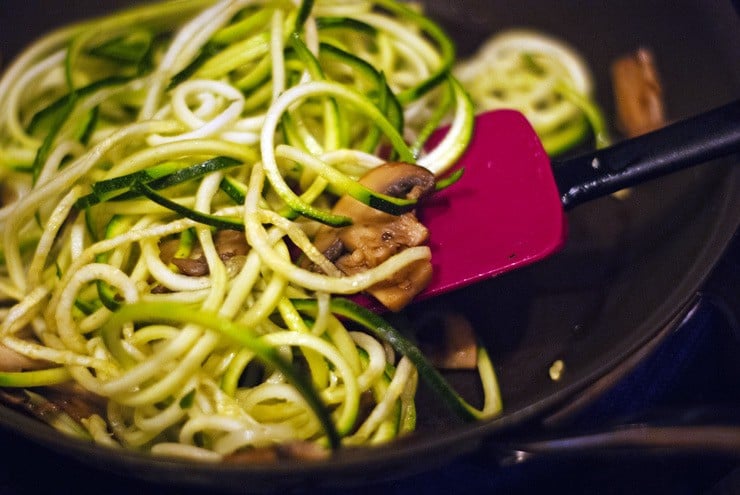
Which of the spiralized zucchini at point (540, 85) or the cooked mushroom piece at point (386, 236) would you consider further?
the spiralized zucchini at point (540, 85)

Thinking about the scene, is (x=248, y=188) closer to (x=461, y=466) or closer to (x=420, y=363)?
(x=420, y=363)

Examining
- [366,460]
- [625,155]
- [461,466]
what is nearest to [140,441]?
[366,460]

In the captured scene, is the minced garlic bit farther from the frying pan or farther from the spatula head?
the spatula head

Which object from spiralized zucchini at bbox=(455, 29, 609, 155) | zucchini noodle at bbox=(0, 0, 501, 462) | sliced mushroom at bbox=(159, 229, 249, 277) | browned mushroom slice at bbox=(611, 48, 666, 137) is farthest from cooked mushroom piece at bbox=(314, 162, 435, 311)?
browned mushroom slice at bbox=(611, 48, 666, 137)

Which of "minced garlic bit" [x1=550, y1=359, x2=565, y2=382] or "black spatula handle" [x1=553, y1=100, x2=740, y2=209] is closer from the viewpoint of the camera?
Result: "black spatula handle" [x1=553, y1=100, x2=740, y2=209]

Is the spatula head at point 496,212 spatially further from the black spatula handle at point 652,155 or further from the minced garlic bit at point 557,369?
the minced garlic bit at point 557,369

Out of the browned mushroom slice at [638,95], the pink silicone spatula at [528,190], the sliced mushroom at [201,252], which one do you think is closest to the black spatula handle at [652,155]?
the pink silicone spatula at [528,190]

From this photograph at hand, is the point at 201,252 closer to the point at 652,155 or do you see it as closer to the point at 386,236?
the point at 386,236
